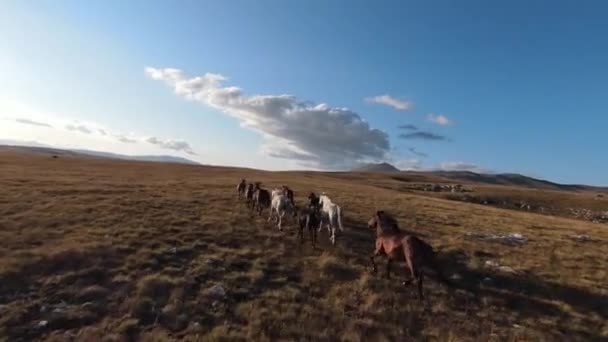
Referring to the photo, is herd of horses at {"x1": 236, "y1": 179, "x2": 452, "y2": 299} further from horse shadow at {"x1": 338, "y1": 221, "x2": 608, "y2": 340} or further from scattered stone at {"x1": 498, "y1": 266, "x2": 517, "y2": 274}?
scattered stone at {"x1": 498, "y1": 266, "x2": 517, "y2": 274}

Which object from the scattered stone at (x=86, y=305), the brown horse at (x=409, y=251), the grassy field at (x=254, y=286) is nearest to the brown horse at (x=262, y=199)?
the grassy field at (x=254, y=286)

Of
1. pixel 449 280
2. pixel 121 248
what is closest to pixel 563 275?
pixel 449 280

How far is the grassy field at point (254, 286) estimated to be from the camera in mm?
12242

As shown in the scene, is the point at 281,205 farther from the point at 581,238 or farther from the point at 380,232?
the point at 581,238

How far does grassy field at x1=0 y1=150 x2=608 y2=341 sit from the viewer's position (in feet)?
40.2

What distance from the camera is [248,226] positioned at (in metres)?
22.8

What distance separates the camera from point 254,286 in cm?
1500

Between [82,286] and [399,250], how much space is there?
33.7ft

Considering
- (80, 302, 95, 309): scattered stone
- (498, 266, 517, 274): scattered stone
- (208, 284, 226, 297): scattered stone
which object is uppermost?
(498, 266, 517, 274): scattered stone

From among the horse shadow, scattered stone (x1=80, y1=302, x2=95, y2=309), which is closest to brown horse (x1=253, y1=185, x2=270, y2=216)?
the horse shadow

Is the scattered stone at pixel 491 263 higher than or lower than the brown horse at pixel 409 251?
lower

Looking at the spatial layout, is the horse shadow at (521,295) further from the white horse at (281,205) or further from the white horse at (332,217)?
the white horse at (281,205)

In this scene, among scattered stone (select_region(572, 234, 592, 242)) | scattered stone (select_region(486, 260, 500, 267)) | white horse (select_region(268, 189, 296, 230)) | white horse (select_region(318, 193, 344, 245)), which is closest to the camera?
scattered stone (select_region(486, 260, 500, 267))

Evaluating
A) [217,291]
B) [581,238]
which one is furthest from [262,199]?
[581,238]
